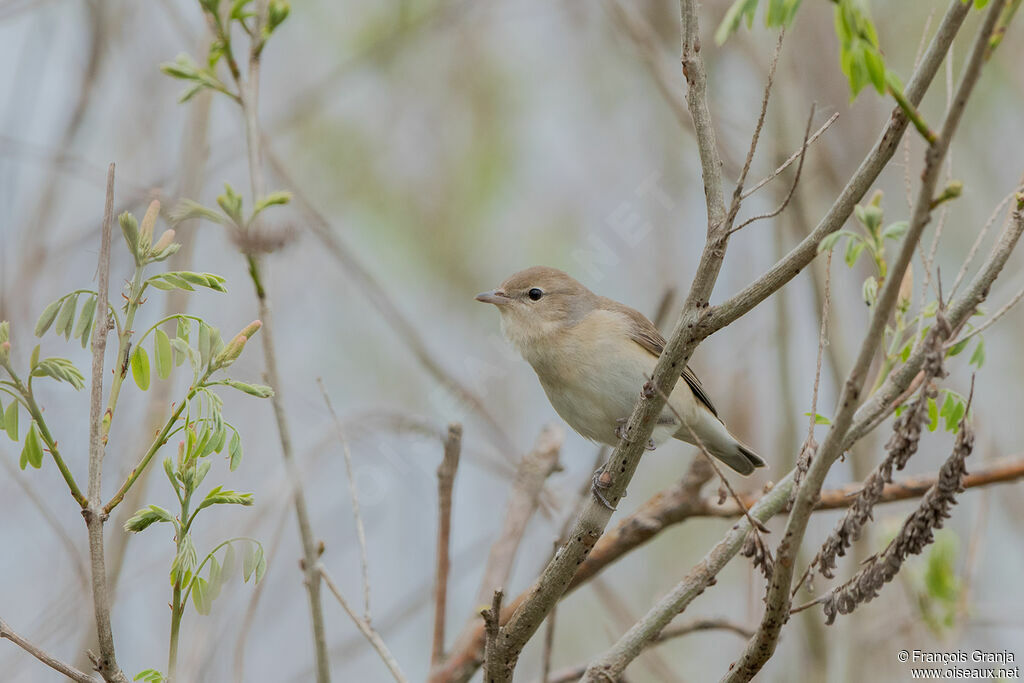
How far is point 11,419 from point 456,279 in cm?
649

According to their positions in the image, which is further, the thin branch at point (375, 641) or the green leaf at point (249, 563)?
the thin branch at point (375, 641)

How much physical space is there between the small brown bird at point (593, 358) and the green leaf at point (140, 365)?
2.60 meters

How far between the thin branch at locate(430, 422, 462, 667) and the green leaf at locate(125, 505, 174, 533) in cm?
137

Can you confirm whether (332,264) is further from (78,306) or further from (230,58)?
(78,306)

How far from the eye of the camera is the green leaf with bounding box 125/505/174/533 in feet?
6.16

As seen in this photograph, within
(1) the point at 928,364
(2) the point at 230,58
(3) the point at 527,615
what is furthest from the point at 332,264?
(1) the point at 928,364

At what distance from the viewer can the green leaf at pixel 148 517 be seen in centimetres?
188

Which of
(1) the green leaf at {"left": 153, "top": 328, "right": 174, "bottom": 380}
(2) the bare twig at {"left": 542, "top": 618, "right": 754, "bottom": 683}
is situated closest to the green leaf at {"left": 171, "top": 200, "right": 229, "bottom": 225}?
(1) the green leaf at {"left": 153, "top": 328, "right": 174, "bottom": 380}

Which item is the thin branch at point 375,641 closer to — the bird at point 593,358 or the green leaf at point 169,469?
the green leaf at point 169,469

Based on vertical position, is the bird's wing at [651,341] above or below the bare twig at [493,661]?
above

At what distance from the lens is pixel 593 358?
4.42 m

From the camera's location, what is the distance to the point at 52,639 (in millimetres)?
3891

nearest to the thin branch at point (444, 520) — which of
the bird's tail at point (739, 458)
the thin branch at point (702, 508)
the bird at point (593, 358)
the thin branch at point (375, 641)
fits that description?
the thin branch at point (702, 508)

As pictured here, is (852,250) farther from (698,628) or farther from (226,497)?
(698,628)
